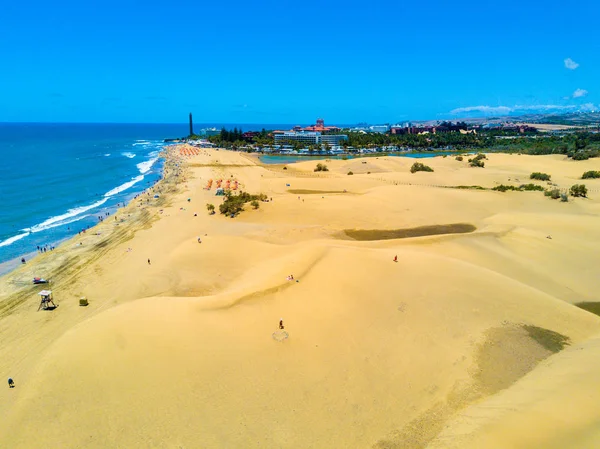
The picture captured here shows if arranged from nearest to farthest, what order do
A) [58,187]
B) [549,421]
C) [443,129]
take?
[549,421], [58,187], [443,129]

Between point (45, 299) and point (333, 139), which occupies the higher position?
point (333, 139)

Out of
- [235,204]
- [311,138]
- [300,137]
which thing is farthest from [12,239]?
[300,137]

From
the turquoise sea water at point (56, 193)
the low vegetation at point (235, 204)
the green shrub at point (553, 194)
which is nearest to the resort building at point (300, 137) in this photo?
the turquoise sea water at point (56, 193)

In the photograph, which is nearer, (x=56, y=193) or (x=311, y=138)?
(x=56, y=193)

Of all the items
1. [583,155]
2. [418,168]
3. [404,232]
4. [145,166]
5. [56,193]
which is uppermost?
[583,155]

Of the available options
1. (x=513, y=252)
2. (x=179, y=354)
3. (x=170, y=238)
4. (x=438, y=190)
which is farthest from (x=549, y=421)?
(x=438, y=190)

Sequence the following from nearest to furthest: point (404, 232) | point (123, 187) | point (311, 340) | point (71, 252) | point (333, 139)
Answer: point (311, 340) → point (71, 252) → point (404, 232) → point (123, 187) → point (333, 139)

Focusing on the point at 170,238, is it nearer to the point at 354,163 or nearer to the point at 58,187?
the point at 58,187

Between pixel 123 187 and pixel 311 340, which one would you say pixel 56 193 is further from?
pixel 311 340
